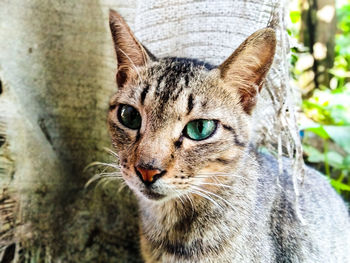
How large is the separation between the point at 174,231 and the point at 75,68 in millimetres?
1269

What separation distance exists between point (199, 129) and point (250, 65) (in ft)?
1.22

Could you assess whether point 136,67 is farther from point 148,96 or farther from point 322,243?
point 322,243

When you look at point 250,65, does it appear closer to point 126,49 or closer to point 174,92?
point 174,92

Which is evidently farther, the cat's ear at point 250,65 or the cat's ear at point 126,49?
the cat's ear at point 126,49

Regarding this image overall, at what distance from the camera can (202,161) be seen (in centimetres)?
159

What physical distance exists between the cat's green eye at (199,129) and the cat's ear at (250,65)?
0.23 meters

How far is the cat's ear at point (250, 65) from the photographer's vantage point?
159 cm

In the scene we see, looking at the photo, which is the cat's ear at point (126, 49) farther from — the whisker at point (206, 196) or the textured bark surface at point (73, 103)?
the whisker at point (206, 196)

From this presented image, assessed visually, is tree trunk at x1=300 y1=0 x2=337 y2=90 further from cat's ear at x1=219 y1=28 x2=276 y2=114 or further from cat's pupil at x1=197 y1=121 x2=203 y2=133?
cat's pupil at x1=197 y1=121 x2=203 y2=133

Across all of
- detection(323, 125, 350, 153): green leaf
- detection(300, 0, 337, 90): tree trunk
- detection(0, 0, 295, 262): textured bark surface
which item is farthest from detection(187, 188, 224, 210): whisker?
detection(300, 0, 337, 90): tree trunk

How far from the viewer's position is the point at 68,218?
246 centimetres

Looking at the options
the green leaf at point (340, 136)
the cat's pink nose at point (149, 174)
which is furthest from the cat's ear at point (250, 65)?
the green leaf at point (340, 136)

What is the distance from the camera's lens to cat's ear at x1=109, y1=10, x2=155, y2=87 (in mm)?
1781

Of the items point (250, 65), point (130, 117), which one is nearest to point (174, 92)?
point (130, 117)
